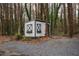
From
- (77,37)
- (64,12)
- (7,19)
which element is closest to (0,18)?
(7,19)

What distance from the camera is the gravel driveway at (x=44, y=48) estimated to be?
1.88 metres

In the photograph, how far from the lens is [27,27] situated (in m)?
1.89

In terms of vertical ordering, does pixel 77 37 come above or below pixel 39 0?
below

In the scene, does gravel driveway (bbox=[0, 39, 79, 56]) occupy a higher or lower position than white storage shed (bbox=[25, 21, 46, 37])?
lower

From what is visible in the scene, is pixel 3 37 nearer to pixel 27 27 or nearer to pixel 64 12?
pixel 27 27

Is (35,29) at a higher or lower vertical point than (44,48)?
higher

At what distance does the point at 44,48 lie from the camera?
6.22ft

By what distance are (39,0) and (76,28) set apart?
39 centimetres

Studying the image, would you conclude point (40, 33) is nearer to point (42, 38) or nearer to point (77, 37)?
point (42, 38)

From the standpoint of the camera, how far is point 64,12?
189cm

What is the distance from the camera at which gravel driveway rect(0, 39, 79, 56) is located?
6.18 ft

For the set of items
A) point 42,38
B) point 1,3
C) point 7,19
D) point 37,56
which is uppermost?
point 1,3

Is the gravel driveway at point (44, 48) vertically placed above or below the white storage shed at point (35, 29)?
below

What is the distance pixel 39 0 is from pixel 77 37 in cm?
45
